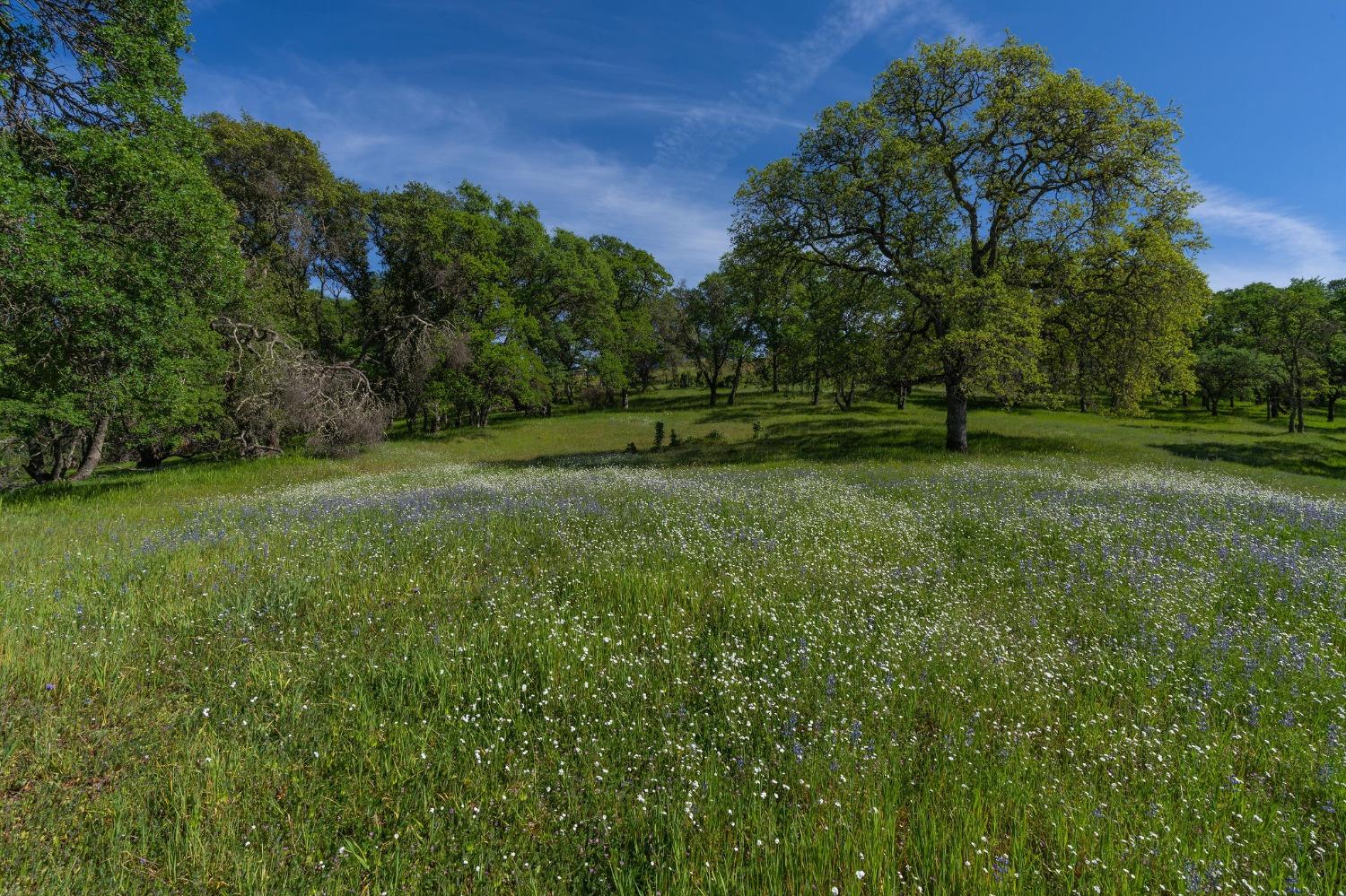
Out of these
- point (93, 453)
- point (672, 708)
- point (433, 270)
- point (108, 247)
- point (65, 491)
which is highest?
point (433, 270)

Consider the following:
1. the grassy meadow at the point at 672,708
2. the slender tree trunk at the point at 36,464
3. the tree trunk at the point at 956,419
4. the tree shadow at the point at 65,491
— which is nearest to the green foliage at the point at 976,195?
the tree trunk at the point at 956,419

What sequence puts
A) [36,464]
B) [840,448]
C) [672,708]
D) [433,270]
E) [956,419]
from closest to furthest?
[672,708], [956,419], [840,448], [36,464], [433,270]

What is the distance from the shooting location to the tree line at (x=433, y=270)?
12836mm

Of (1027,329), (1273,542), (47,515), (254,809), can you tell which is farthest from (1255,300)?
(47,515)

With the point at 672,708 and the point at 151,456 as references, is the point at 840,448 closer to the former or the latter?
the point at 672,708

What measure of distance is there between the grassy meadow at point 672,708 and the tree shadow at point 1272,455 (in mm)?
19677

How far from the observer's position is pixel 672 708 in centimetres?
395

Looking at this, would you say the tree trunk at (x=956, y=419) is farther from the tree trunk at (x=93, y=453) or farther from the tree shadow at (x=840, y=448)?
the tree trunk at (x=93, y=453)

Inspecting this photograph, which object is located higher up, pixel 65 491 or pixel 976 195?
pixel 976 195

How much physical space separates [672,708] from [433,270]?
4049 cm

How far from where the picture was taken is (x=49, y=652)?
4.24m

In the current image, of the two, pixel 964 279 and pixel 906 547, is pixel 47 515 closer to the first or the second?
pixel 906 547

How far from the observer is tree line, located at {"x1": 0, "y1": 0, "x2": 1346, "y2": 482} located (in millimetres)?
12836

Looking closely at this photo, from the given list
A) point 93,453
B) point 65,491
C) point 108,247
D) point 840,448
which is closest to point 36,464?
point 93,453
